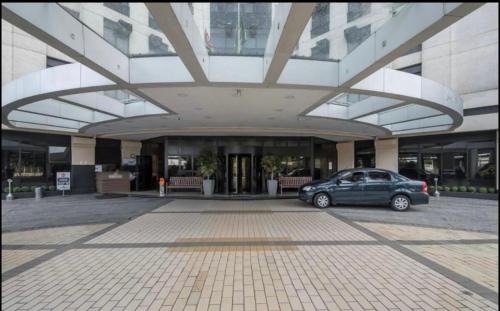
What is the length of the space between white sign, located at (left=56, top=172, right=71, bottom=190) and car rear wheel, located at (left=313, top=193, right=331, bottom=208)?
40.0 feet

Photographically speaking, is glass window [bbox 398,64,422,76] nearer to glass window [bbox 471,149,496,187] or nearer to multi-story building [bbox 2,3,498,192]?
multi-story building [bbox 2,3,498,192]

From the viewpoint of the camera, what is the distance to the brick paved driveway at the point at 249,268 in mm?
3408

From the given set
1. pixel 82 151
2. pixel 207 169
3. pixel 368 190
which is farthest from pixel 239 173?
pixel 82 151

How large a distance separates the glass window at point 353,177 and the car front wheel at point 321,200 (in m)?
0.91

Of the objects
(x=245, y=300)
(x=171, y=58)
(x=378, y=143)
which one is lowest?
(x=245, y=300)

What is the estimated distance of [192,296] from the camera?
3502 millimetres

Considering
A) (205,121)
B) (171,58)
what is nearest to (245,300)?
(171,58)

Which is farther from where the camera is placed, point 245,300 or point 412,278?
point 412,278

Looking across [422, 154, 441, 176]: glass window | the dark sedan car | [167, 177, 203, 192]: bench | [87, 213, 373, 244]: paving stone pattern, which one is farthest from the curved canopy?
[422, 154, 441, 176]: glass window

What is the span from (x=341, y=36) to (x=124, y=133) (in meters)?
12.1

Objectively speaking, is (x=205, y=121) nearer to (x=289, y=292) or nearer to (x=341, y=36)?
(x=341, y=36)

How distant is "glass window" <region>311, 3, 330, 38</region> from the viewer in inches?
165

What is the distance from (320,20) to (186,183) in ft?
36.8

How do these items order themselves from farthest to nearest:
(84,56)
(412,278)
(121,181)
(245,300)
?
(121,181) → (84,56) → (412,278) → (245,300)
